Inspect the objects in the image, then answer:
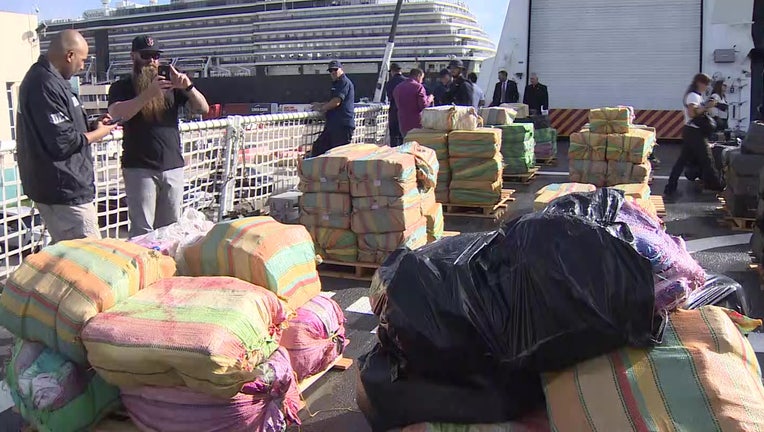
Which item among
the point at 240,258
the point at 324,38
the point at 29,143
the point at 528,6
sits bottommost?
the point at 240,258

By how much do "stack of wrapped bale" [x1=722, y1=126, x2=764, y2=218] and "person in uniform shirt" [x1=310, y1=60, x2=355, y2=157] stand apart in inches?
186

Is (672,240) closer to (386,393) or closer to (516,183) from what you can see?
(386,393)

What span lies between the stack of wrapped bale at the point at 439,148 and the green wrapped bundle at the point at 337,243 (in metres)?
2.56

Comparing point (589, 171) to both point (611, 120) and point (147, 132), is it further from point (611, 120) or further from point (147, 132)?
point (147, 132)

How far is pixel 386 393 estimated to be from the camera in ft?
8.14

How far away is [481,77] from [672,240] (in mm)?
13769

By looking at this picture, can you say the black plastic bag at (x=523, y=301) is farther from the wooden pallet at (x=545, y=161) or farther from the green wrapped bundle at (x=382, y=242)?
the wooden pallet at (x=545, y=161)

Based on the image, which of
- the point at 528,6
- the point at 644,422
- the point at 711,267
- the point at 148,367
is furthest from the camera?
the point at 528,6

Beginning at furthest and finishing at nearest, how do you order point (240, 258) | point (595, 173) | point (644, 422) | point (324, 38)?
point (324, 38)
point (595, 173)
point (240, 258)
point (644, 422)

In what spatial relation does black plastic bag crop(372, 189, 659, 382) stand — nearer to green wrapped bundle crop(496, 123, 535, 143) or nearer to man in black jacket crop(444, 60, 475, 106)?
green wrapped bundle crop(496, 123, 535, 143)

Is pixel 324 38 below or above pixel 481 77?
above

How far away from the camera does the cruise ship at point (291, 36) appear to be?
63594 millimetres

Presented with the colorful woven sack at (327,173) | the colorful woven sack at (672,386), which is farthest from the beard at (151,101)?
the colorful woven sack at (672,386)

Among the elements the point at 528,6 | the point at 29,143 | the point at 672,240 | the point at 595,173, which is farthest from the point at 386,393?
the point at 528,6
